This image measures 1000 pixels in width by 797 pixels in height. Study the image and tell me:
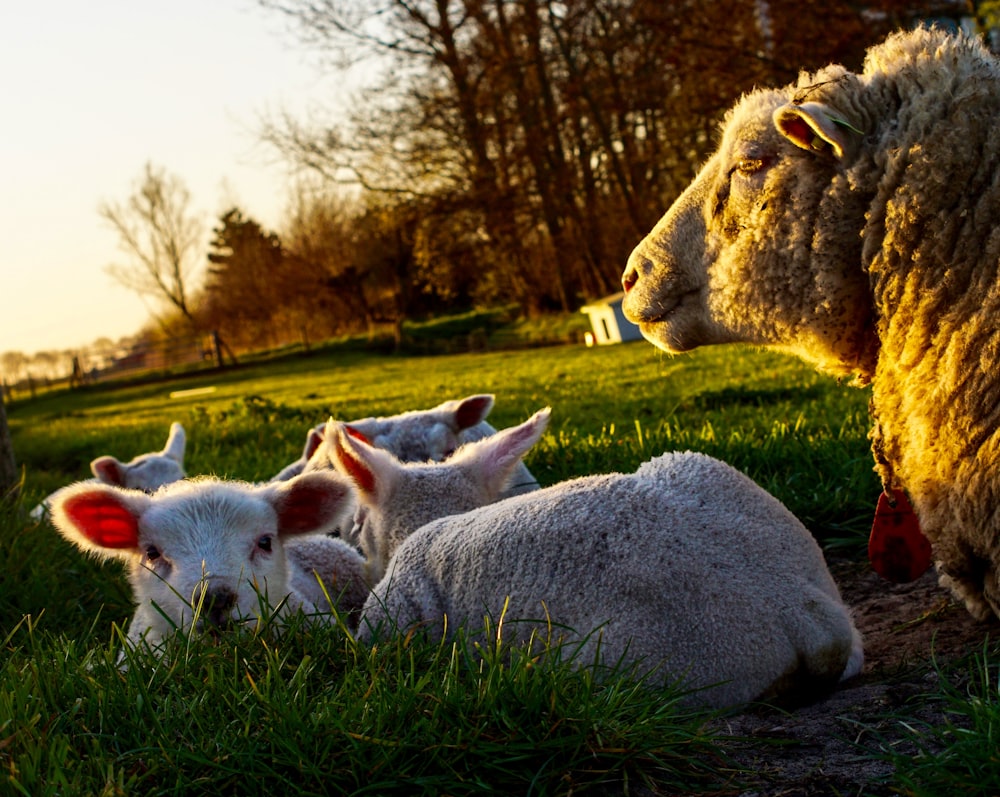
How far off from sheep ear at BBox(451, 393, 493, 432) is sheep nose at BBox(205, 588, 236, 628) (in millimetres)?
2461

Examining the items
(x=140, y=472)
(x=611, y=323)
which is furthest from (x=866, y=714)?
(x=611, y=323)

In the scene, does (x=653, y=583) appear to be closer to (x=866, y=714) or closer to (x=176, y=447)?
(x=866, y=714)

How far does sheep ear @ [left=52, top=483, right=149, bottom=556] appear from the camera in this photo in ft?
12.6

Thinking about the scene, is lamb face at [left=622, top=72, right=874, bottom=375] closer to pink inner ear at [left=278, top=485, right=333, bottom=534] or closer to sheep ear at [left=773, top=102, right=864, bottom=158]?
sheep ear at [left=773, top=102, right=864, bottom=158]

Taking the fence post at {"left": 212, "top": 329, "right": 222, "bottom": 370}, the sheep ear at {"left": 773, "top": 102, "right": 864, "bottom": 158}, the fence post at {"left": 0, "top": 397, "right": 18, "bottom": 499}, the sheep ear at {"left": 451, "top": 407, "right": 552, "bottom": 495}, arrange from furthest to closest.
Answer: the fence post at {"left": 212, "top": 329, "right": 222, "bottom": 370}, the fence post at {"left": 0, "top": 397, "right": 18, "bottom": 499}, the sheep ear at {"left": 451, "top": 407, "right": 552, "bottom": 495}, the sheep ear at {"left": 773, "top": 102, "right": 864, "bottom": 158}

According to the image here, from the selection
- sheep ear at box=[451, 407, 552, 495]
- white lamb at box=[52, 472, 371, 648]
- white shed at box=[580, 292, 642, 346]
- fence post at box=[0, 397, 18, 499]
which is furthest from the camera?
white shed at box=[580, 292, 642, 346]

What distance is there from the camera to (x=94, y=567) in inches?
212

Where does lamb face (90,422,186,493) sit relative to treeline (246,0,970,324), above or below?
below

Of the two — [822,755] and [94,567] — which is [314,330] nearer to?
[94,567]

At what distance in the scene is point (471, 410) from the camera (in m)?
5.75

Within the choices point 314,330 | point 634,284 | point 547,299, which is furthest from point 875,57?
point 314,330

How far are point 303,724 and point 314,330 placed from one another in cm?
4538

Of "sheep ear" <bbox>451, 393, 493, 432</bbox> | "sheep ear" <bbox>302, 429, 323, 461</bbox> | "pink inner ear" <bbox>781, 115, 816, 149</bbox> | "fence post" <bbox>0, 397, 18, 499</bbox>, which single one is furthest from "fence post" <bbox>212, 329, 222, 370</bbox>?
"pink inner ear" <bbox>781, 115, 816, 149</bbox>

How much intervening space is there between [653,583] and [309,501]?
1675mm
